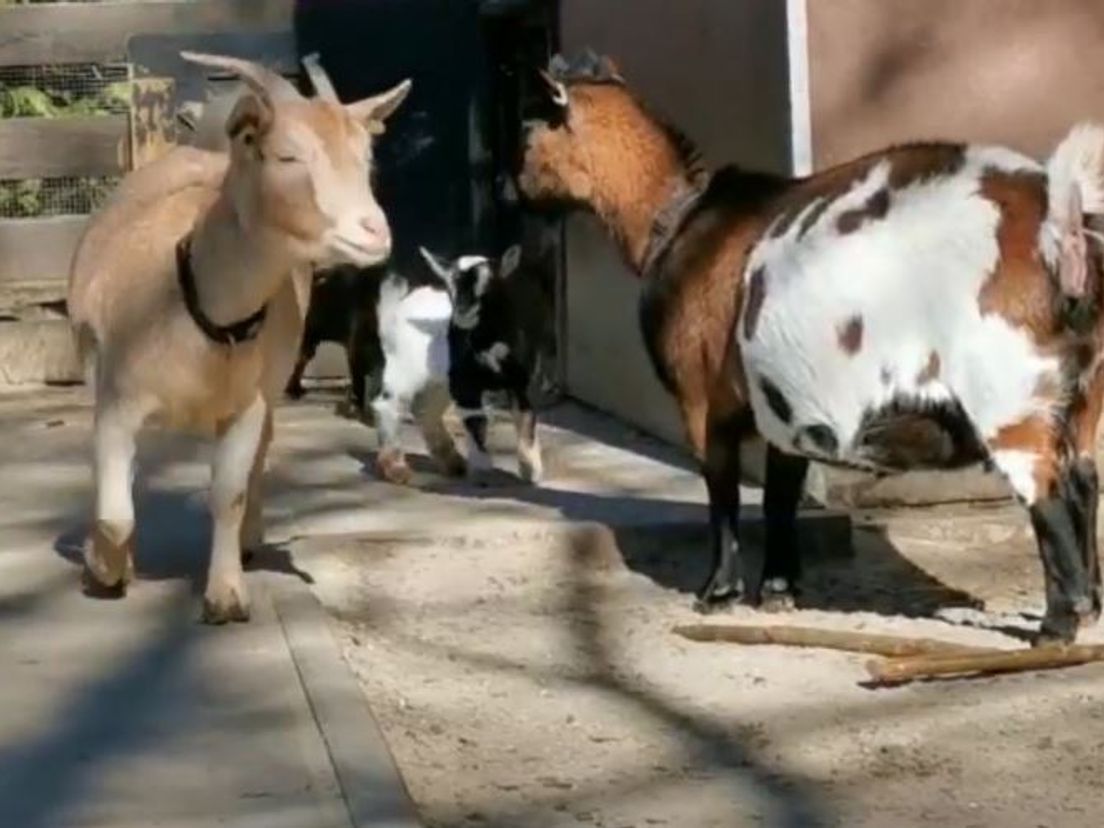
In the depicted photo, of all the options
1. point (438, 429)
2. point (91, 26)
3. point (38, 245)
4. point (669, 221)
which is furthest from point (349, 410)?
point (669, 221)

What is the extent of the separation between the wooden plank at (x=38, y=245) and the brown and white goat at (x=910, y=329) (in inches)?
258

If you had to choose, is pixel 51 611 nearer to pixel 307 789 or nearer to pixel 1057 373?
pixel 307 789

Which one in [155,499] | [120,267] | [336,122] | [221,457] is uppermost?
[336,122]

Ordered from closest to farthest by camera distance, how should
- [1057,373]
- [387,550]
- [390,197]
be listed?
[1057,373] → [387,550] → [390,197]

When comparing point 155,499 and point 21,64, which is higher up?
point 21,64

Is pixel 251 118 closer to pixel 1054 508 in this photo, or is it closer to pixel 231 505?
pixel 231 505

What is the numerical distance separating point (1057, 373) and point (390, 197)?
22.6 ft

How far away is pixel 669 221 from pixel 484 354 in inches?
74.0

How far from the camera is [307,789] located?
219 inches

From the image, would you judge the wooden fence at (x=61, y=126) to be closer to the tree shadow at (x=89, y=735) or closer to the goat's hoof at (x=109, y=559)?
the goat's hoof at (x=109, y=559)

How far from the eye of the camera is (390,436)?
32.9ft

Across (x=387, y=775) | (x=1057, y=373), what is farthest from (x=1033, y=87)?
(x=387, y=775)

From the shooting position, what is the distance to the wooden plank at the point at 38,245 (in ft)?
44.8

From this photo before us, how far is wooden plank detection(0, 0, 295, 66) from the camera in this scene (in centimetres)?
1376
